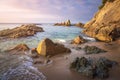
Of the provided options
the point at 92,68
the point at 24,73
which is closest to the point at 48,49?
the point at 24,73

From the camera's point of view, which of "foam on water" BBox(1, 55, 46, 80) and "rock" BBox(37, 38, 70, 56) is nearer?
"foam on water" BBox(1, 55, 46, 80)

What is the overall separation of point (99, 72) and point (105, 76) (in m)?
0.60

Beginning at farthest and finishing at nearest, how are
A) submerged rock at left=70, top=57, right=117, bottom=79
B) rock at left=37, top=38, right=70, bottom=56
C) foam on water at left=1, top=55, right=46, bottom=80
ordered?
rock at left=37, top=38, right=70, bottom=56 < submerged rock at left=70, top=57, right=117, bottom=79 < foam on water at left=1, top=55, right=46, bottom=80

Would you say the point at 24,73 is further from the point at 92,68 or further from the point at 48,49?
the point at 48,49

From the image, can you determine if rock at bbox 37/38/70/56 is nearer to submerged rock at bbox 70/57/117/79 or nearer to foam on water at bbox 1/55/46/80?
foam on water at bbox 1/55/46/80

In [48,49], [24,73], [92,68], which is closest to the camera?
[92,68]

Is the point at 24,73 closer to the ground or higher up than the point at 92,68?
closer to the ground

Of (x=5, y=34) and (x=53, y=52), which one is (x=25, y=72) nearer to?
(x=53, y=52)

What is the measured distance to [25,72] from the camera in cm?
1275

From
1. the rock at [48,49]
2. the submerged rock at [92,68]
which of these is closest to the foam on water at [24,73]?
the submerged rock at [92,68]

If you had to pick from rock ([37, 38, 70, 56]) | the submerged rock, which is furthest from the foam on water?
rock ([37, 38, 70, 56])

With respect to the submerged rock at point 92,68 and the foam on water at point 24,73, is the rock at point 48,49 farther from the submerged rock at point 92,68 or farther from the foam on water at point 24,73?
the submerged rock at point 92,68

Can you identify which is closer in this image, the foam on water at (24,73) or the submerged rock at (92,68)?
the foam on water at (24,73)

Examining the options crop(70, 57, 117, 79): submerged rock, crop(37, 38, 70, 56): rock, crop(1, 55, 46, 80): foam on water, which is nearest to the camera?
crop(1, 55, 46, 80): foam on water
